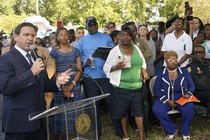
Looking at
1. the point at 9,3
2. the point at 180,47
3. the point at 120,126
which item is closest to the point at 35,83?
the point at 120,126

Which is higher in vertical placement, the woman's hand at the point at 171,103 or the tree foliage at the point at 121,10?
the tree foliage at the point at 121,10

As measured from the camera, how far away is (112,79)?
5039 millimetres

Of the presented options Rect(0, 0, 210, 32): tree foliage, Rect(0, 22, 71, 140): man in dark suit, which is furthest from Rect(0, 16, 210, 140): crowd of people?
Rect(0, 0, 210, 32): tree foliage

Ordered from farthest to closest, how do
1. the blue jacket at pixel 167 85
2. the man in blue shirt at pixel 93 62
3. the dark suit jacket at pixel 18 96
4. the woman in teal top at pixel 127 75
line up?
the blue jacket at pixel 167 85 → the man in blue shirt at pixel 93 62 → the woman in teal top at pixel 127 75 → the dark suit jacket at pixel 18 96

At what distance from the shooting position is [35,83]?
2.96m

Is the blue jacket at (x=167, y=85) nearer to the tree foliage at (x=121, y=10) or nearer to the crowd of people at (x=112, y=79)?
the crowd of people at (x=112, y=79)

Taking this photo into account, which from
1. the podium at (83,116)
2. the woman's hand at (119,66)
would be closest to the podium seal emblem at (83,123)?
the podium at (83,116)

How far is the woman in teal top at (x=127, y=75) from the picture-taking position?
16.1 feet

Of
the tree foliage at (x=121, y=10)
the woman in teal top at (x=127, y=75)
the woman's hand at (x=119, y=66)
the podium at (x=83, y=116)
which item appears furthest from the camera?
the tree foliage at (x=121, y=10)

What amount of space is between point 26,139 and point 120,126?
266cm

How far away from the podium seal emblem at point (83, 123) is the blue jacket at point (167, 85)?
2.66m

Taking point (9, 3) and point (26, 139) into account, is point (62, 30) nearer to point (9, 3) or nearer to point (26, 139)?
point (26, 139)

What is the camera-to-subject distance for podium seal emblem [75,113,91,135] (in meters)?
2.96

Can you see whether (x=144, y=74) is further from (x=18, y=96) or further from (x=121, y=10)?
(x=121, y=10)
